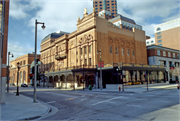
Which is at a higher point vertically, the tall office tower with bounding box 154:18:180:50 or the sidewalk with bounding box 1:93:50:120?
the tall office tower with bounding box 154:18:180:50

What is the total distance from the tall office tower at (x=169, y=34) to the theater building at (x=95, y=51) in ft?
136

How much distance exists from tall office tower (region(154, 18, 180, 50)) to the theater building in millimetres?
41539

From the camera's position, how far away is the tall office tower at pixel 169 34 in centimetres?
8244

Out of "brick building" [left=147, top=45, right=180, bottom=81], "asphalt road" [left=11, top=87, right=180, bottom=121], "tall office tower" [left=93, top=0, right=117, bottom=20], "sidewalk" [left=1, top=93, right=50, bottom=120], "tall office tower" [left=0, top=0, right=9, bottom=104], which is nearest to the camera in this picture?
"asphalt road" [left=11, top=87, right=180, bottom=121]

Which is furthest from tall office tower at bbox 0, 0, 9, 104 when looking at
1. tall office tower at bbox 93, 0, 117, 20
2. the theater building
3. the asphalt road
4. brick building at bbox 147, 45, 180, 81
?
tall office tower at bbox 93, 0, 117, 20

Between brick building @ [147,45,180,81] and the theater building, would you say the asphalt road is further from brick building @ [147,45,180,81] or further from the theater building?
brick building @ [147,45,180,81]

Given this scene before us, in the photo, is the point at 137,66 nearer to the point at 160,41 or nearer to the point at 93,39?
the point at 93,39

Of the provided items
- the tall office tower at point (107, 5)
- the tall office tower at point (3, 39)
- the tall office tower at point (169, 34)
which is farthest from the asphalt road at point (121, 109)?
the tall office tower at point (107, 5)

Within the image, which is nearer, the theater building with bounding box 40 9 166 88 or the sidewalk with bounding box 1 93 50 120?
the sidewalk with bounding box 1 93 50 120

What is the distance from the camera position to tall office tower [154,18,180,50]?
82438 millimetres

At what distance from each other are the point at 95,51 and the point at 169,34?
66.5m

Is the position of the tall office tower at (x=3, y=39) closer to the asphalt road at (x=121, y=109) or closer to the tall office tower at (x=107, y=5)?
the asphalt road at (x=121, y=109)

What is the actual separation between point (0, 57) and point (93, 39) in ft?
89.1

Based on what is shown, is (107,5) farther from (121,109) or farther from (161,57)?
(121,109)
